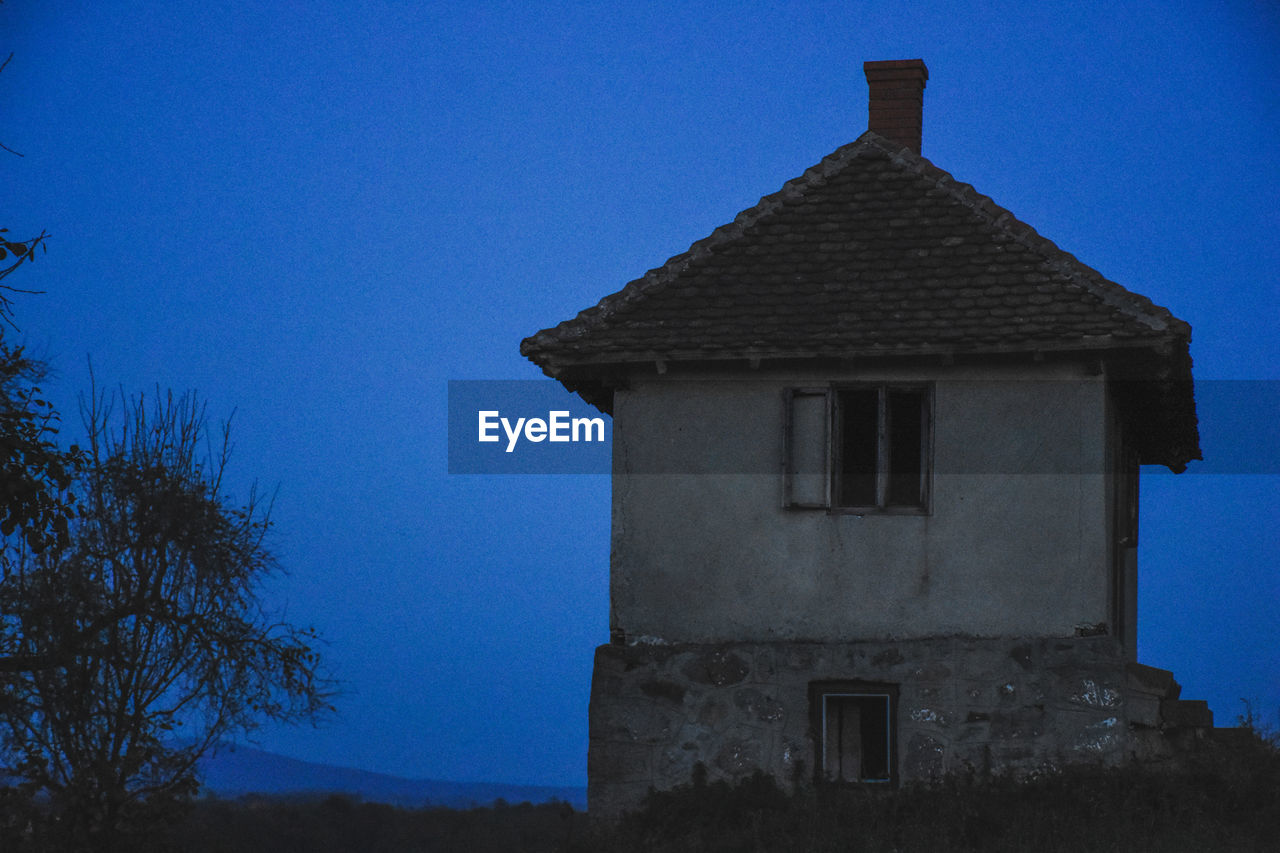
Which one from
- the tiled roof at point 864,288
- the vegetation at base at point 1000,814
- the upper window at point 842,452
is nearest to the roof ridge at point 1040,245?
the tiled roof at point 864,288

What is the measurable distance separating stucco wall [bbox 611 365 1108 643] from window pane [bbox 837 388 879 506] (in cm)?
37

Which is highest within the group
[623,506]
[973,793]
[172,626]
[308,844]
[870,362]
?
[870,362]

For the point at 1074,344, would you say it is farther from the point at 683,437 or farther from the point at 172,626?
the point at 172,626

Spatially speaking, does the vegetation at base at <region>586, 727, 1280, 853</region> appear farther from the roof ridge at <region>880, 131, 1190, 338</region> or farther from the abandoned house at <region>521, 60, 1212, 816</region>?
the roof ridge at <region>880, 131, 1190, 338</region>

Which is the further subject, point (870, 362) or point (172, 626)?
point (172, 626)

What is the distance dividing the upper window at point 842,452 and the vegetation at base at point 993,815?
8.95 feet

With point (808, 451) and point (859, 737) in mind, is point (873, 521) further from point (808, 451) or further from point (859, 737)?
point (859, 737)

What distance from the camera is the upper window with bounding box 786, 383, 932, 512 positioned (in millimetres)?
13188

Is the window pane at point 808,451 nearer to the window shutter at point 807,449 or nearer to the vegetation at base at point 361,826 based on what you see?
the window shutter at point 807,449

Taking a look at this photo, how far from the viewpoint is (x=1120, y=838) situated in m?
10.8

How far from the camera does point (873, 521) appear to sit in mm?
13078

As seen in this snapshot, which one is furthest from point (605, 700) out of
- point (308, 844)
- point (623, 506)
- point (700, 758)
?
point (308, 844)

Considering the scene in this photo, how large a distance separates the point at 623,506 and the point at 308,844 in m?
14.5

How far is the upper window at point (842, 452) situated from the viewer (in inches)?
519
